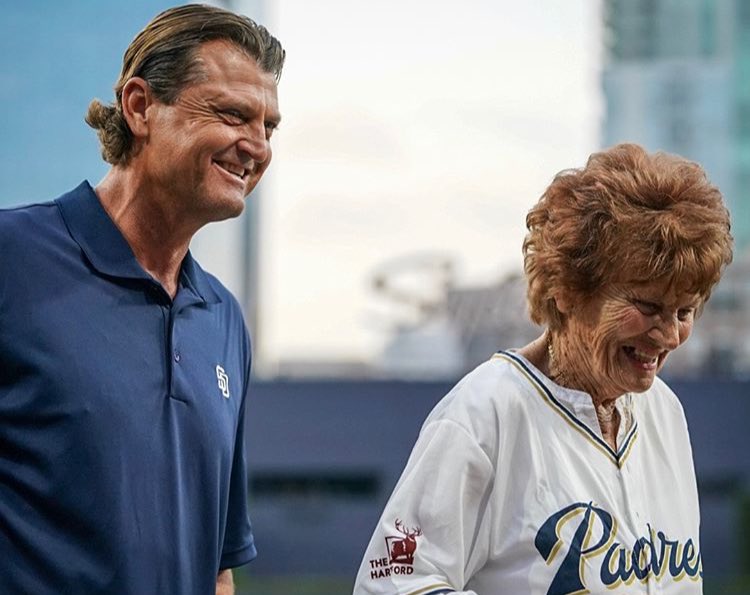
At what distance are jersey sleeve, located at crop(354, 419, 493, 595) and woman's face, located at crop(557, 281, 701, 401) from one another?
224mm

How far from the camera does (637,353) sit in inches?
77.5

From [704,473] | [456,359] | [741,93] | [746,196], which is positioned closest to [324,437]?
[456,359]

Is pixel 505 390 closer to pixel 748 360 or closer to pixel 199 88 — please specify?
pixel 199 88

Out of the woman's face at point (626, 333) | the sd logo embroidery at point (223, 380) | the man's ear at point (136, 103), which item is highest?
the man's ear at point (136, 103)

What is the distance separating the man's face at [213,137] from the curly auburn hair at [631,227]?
0.46 metres

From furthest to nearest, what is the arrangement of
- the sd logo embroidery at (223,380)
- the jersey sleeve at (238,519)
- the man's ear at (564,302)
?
the jersey sleeve at (238,519), the sd logo embroidery at (223,380), the man's ear at (564,302)

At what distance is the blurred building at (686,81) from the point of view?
16359 millimetres

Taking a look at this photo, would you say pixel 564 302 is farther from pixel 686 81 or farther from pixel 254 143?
pixel 686 81

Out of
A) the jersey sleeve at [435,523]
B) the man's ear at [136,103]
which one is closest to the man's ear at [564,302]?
the jersey sleeve at [435,523]

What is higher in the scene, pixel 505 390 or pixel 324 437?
pixel 505 390

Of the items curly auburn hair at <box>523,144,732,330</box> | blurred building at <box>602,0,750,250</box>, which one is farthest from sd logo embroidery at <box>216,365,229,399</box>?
blurred building at <box>602,0,750,250</box>

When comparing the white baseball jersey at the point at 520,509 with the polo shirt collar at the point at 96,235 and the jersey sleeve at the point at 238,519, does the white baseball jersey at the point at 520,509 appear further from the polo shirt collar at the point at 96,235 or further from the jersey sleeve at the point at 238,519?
the polo shirt collar at the point at 96,235

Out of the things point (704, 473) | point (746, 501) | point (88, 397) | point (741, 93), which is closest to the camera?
point (88, 397)

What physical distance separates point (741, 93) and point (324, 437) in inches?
269
